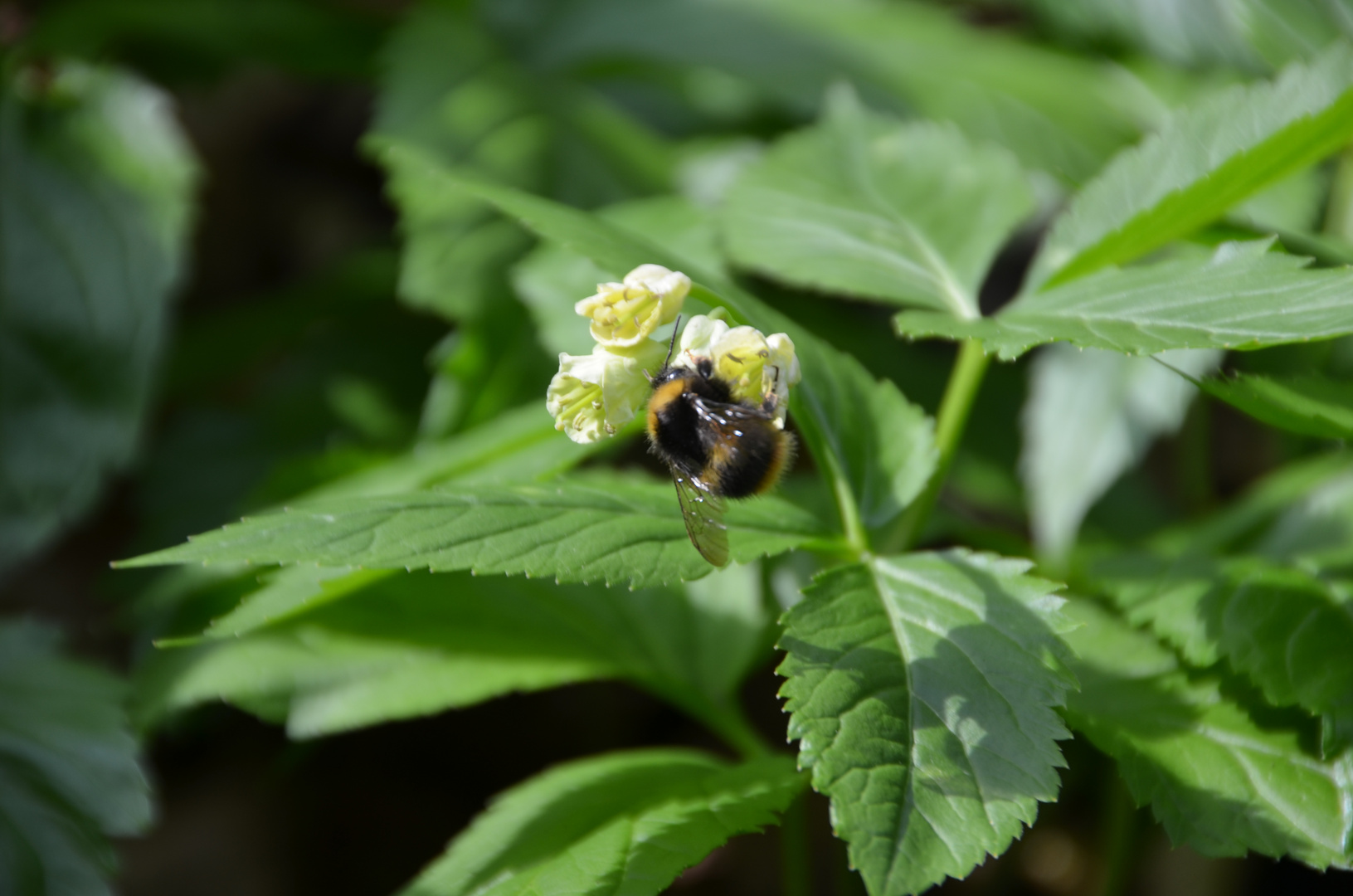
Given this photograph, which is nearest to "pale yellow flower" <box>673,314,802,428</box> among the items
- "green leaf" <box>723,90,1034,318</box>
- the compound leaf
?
"green leaf" <box>723,90,1034,318</box>

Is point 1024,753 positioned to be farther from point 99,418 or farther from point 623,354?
point 99,418

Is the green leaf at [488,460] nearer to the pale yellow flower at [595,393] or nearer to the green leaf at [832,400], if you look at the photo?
the pale yellow flower at [595,393]

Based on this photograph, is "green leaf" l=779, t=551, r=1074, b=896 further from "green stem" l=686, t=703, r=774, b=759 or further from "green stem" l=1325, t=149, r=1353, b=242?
"green stem" l=1325, t=149, r=1353, b=242

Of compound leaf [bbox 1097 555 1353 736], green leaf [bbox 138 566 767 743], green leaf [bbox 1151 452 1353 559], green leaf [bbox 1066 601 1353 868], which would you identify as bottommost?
green leaf [bbox 138 566 767 743]

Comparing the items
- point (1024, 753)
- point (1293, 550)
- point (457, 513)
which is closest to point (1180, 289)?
point (1024, 753)

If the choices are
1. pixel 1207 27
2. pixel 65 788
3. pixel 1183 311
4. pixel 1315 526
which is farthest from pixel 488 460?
pixel 1207 27

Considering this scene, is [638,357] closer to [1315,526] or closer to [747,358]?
[747,358]
